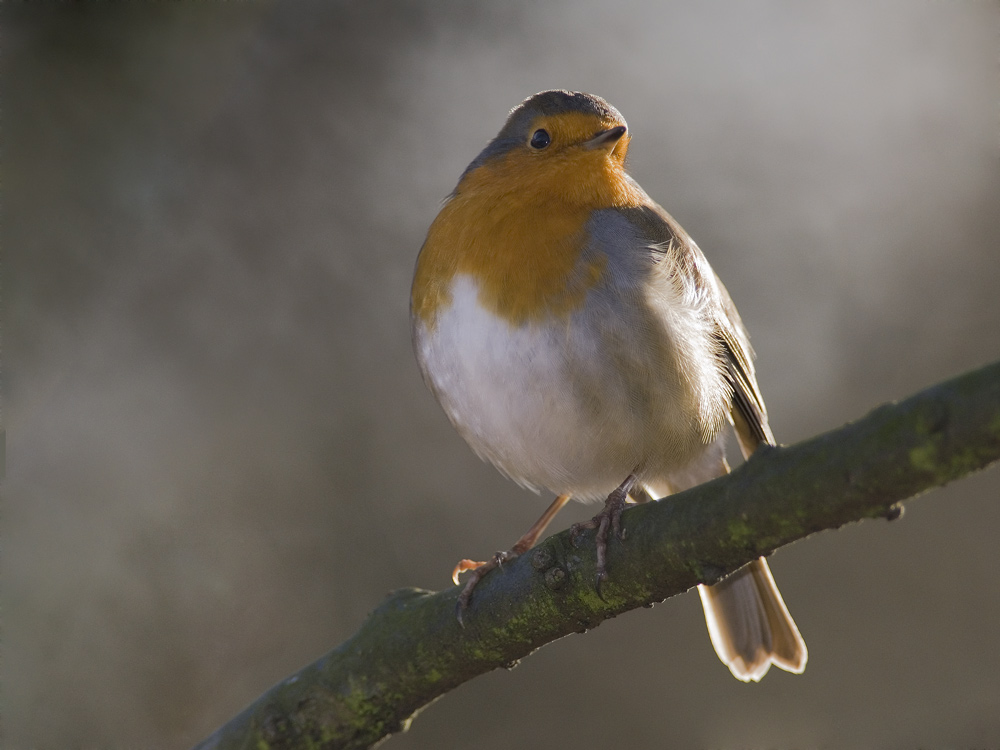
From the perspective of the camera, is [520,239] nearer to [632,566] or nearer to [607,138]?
[607,138]

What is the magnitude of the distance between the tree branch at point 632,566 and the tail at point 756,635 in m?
1.16

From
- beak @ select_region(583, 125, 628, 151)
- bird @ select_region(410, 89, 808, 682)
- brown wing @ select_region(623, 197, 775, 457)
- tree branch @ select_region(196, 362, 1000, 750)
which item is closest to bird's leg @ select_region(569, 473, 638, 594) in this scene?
tree branch @ select_region(196, 362, 1000, 750)

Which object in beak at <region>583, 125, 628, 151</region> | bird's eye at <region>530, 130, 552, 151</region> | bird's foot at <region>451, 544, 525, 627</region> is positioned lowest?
bird's foot at <region>451, 544, 525, 627</region>

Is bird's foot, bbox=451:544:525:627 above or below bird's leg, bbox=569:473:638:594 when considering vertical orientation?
above

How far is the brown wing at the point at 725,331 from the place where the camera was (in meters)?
2.82

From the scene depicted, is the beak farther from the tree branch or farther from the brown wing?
the tree branch

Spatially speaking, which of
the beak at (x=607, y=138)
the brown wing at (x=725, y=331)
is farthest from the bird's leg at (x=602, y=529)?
the beak at (x=607, y=138)

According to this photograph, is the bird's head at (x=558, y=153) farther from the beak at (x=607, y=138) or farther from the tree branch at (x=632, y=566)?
the tree branch at (x=632, y=566)

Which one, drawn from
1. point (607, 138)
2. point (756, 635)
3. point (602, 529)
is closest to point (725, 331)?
point (607, 138)

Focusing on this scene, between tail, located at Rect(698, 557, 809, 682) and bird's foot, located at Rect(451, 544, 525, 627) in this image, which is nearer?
bird's foot, located at Rect(451, 544, 525, 627)

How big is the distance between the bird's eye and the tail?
1.56 metres

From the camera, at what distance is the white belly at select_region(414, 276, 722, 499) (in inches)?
97.7

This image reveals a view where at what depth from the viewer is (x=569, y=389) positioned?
2.49 m

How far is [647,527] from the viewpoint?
180 cm
